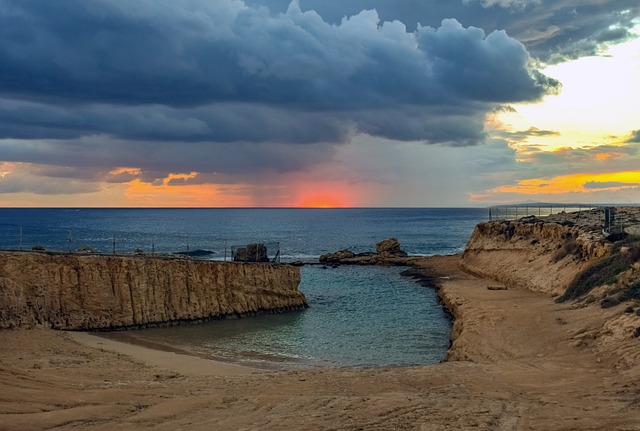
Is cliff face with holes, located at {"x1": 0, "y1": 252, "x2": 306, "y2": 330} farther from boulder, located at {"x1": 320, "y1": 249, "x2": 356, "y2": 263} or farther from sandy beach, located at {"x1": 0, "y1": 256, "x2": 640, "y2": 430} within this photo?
boulder, located at {"x1": 320, "y1": 249, "x2": 356, "y2": 263}

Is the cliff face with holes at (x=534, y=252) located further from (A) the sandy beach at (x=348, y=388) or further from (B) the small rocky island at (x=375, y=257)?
(A) the sandy beach at (x=348, y=388)

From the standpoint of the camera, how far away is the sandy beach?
11781 mm

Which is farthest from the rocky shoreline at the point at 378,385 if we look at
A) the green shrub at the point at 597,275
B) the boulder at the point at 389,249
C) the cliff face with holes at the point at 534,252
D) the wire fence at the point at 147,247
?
the boulder at the point at 389,249

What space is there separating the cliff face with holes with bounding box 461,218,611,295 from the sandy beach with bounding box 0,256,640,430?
502 inches

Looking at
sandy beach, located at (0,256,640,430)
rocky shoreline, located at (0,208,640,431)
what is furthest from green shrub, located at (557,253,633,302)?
sandy beach, located at (0,256,640,430)

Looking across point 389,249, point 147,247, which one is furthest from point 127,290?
point 147,247

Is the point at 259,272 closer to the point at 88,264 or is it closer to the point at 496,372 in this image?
the point at 88,264

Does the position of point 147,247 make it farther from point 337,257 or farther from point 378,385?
point 378,385

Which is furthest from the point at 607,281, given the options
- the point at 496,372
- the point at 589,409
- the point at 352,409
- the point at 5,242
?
the point at 5,242

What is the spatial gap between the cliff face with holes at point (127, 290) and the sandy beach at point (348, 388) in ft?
7.84

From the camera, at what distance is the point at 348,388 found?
15.4 m

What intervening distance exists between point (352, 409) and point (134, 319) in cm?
2021

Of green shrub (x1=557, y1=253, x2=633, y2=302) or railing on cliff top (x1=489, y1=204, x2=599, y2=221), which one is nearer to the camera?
green shrub (x1=557, y1=253, x2=633, y2=302)

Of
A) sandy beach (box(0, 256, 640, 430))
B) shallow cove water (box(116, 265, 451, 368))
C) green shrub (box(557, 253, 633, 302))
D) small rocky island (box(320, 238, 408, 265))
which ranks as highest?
green shrub (box(557, 253, 633, 302))
